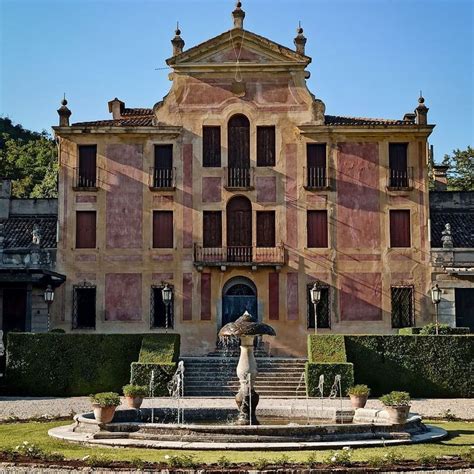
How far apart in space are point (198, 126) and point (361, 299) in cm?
1002

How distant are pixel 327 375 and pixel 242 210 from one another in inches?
428

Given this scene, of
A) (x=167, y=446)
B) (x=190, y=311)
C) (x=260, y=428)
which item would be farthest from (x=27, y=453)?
(x=190, y=311)

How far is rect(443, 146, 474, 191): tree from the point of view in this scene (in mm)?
57438

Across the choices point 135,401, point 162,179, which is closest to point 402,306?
point 162,179

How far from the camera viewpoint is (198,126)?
37438 mm

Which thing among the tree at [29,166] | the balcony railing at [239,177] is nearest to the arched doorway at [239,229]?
the balcony railing at [239,177]

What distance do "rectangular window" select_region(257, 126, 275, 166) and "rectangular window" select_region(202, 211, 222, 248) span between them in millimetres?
3051

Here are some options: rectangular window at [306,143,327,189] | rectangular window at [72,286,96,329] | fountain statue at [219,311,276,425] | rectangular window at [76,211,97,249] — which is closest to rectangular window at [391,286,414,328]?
rectangular window at [306,143,327,189]

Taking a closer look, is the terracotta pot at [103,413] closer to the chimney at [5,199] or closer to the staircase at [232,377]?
the staircase at [232,377]

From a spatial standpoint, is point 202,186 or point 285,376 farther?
point 202,186

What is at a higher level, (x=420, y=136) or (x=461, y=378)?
(x=420, y=136)

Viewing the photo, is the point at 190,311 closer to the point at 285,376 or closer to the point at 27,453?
the point at 285,376

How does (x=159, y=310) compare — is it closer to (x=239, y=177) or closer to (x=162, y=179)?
(x=162, y=179)

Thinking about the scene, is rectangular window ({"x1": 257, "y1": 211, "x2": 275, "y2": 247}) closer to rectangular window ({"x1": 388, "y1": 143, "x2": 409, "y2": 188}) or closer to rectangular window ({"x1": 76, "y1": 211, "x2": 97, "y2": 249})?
rectangular window ({"x1": 388, "y1": 143, "x2": 409, "y2": 188})
